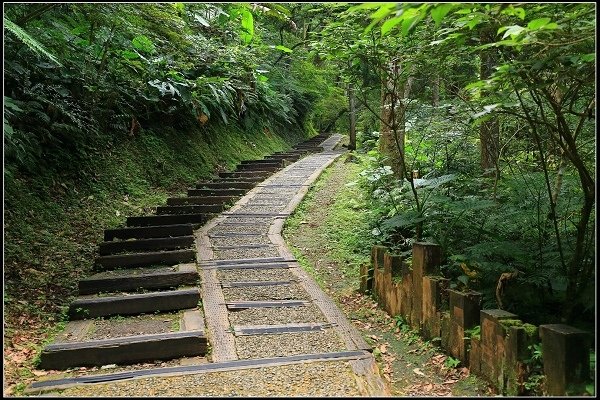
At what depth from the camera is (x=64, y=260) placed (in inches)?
221

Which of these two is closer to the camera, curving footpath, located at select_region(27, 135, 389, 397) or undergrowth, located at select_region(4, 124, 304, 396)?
curving footpath, located at select_region(27, 135, 389, 397)

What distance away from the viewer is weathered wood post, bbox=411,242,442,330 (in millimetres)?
4023

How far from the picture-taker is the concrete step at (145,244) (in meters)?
5.93

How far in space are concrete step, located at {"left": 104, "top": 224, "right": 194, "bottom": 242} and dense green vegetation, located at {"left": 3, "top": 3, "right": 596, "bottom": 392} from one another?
0.86 ft

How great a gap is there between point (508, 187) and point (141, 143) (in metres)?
7.09

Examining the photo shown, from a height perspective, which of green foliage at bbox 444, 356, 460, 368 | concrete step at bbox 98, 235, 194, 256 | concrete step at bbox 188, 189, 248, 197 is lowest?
green foliage at bbox 444, 356, 460, 368

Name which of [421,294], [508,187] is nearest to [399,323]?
[421,294]

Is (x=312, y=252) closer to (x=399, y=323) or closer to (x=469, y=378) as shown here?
(x=399, y=323)

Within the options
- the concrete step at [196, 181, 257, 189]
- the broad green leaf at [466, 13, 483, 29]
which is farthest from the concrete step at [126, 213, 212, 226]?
the broad green leaf at [466, 13, 483, 29]

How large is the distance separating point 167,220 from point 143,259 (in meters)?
1.45

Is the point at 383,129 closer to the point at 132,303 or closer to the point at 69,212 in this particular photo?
the point at 69,212

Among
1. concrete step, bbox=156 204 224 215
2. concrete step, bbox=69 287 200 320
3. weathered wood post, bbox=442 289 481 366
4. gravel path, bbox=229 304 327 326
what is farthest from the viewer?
concrete step, bbox=156 204 224 215

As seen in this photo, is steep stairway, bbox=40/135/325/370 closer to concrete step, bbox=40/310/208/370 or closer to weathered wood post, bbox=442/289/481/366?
concrete step, bbox=40/310/208/370

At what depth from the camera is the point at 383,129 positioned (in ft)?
32.1
